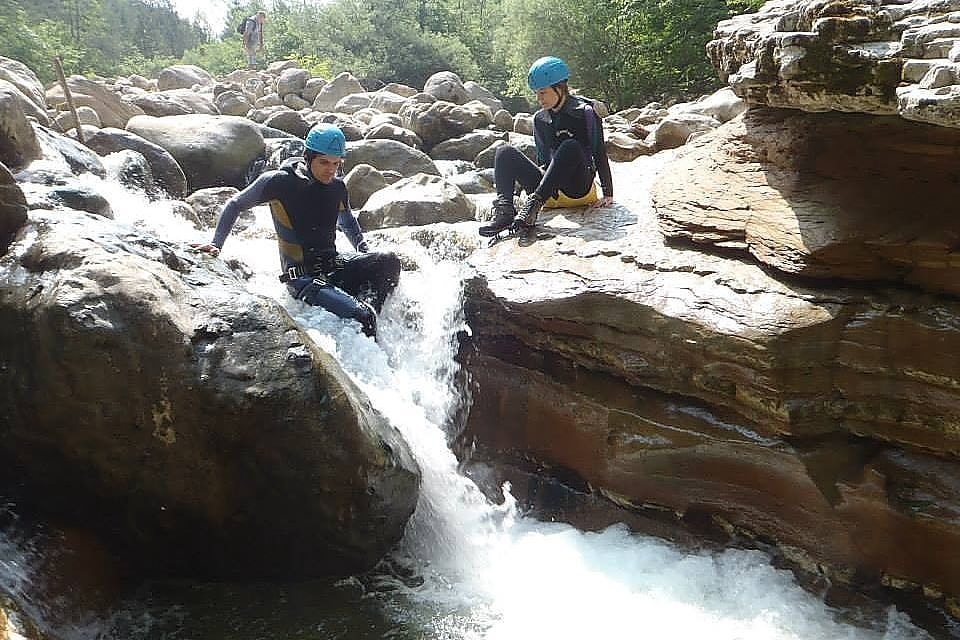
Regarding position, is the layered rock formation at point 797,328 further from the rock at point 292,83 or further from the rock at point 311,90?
the rock at point 292,83

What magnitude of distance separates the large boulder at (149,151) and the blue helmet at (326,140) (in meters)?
4.40

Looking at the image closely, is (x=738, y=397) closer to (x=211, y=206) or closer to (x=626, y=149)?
(x=626, y=149)

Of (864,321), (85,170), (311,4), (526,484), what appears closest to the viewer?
(864,321)

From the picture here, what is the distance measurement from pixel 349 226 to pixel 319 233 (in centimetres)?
36

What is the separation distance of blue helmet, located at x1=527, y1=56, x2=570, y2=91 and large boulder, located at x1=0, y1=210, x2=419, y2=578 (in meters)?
2.80

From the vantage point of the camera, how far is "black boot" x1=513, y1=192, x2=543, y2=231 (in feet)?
16.6

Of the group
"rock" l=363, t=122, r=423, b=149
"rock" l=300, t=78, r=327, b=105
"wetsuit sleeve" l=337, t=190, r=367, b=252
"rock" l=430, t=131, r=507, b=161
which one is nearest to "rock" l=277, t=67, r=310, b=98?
"rock" l=300, t=78, r=327, b=105

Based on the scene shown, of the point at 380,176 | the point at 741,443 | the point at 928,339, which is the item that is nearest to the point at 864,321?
the point at 928,339

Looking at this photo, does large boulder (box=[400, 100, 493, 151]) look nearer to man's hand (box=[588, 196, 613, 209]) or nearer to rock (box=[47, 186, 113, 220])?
man's hand (box=[588, 196, 613, 209])

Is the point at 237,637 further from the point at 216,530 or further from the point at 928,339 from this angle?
the point at 928,339

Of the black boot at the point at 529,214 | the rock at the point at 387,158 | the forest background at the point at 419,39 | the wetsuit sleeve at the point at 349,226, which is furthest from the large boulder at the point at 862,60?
the forest background at the point at 419,39

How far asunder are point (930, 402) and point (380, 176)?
677cm

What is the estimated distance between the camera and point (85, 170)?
7016 mm

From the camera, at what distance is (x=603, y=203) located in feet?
17.6
